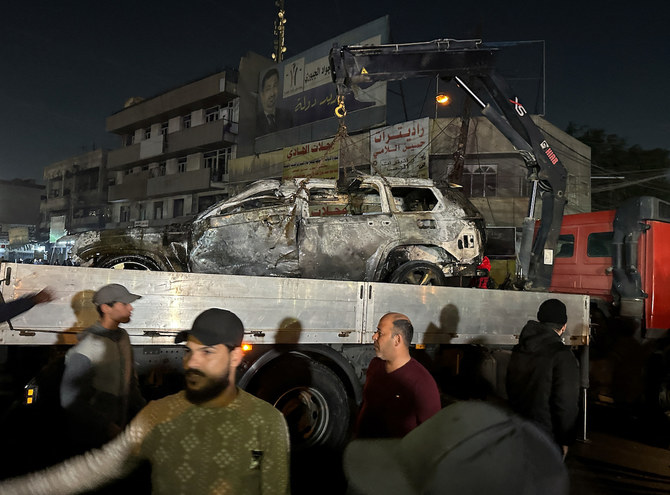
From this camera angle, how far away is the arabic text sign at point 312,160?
19.7 m

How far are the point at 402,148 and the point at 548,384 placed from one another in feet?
51.5

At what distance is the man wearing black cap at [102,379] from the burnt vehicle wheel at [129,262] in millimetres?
2992

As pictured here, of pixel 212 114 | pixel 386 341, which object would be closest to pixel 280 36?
pixel 212 114

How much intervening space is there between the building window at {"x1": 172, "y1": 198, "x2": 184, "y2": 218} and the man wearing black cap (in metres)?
30.2

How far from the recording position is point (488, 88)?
7.90 meters

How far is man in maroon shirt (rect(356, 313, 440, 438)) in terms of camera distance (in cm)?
255

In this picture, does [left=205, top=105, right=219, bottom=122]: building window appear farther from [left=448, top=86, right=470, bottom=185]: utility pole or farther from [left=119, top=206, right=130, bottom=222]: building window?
[left=448, top=86, right=470, bottom=185]: utility pole

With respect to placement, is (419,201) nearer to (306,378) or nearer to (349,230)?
(349,230)

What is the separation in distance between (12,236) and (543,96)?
3638cm

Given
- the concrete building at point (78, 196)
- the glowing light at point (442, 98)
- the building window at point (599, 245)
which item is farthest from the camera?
the concrete building at point (78, 196)

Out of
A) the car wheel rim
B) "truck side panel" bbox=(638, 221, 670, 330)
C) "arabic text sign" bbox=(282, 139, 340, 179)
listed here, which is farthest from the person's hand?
"arabic text sign" bbox=(282, 139, 340, 179)

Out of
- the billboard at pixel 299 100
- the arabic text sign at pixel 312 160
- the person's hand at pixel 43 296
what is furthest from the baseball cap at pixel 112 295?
the billboard at pixel 299 100

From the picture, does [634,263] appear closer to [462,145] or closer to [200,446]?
[200,446]

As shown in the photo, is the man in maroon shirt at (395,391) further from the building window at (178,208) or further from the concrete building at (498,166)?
the building window at (178,208)
